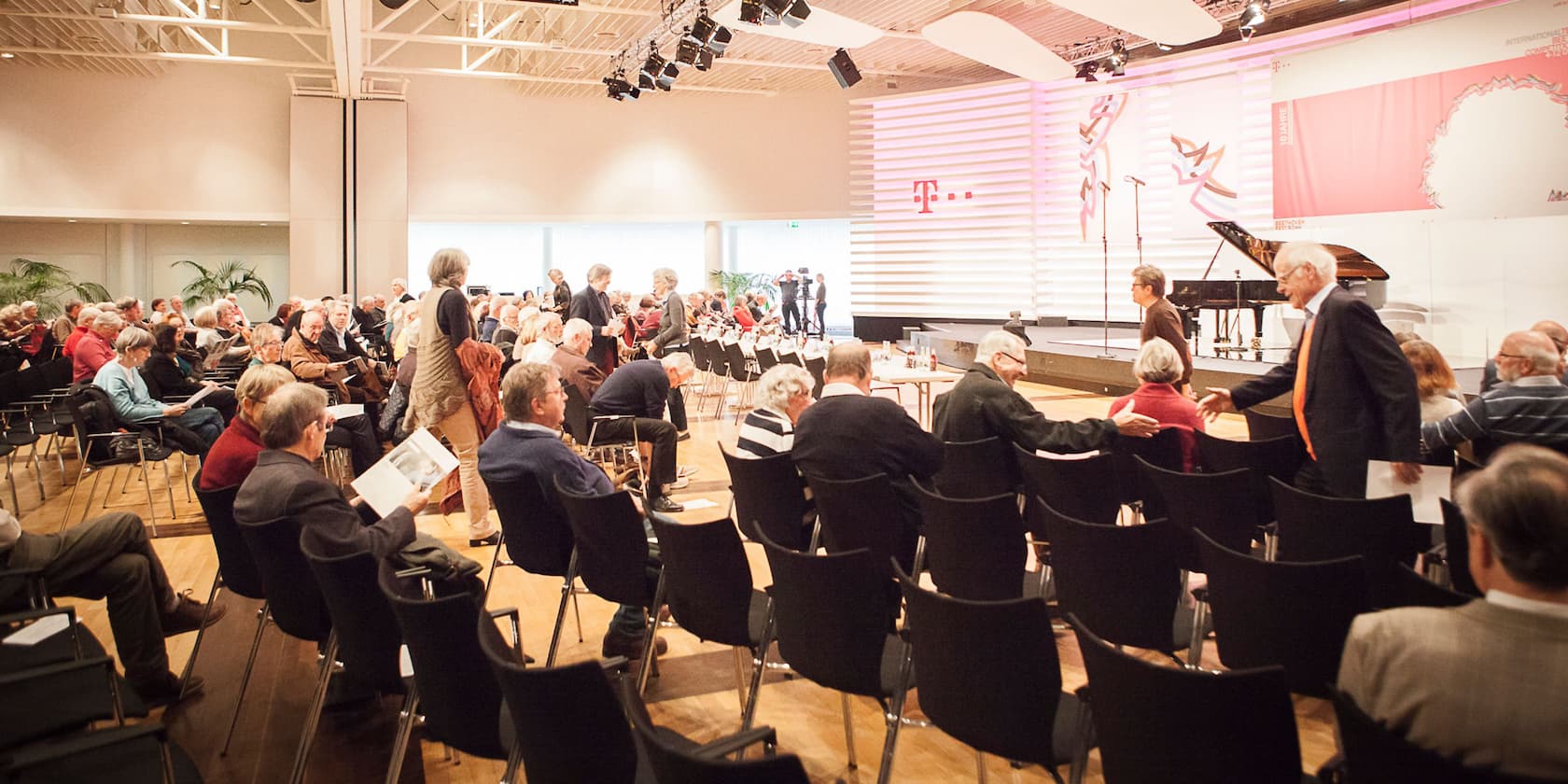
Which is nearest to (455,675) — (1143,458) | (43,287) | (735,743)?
(735,743)

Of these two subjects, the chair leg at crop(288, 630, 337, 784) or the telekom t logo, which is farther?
the telekom t logo

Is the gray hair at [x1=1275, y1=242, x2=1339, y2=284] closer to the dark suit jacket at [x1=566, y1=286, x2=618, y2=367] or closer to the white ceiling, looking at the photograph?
the dark suit jacket at [x1=566, y1=286, x2=618, y2=367]

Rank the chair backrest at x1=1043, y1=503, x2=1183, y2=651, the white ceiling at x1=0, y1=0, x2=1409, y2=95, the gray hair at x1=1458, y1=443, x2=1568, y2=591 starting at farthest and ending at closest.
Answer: the white ceiling at x1=0, y1=0, x2=1409, y2=95 < the chair backrest at x1=1043, y1=503, x2=1183, y2=651 < the gray hair at x1=1458, y1=443, x2=1568, y2=591

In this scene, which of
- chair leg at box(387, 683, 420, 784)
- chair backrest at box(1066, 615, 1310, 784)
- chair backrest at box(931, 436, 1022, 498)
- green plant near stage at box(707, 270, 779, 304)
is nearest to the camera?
chair backrest at box(1066, 615, 1310, 784)

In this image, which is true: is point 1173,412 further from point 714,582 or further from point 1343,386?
point 714,582

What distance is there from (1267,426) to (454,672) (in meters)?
4.31

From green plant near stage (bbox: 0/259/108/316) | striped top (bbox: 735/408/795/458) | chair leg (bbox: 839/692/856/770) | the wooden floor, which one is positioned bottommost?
the wooden floor

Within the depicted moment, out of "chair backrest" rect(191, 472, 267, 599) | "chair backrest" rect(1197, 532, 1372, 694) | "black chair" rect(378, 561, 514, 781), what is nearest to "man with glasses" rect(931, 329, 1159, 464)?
"chair backrest" rect(1197, 532, 1372, 694)

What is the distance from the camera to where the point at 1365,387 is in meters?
4.07

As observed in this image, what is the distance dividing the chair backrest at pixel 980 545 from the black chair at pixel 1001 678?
3.33 ft

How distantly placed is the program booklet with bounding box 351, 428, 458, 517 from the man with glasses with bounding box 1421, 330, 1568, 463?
13.5 ft

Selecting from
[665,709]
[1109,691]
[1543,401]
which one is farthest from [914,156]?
[1109,691]

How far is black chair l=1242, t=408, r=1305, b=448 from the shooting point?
5.00m

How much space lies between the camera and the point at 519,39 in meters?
15.9
